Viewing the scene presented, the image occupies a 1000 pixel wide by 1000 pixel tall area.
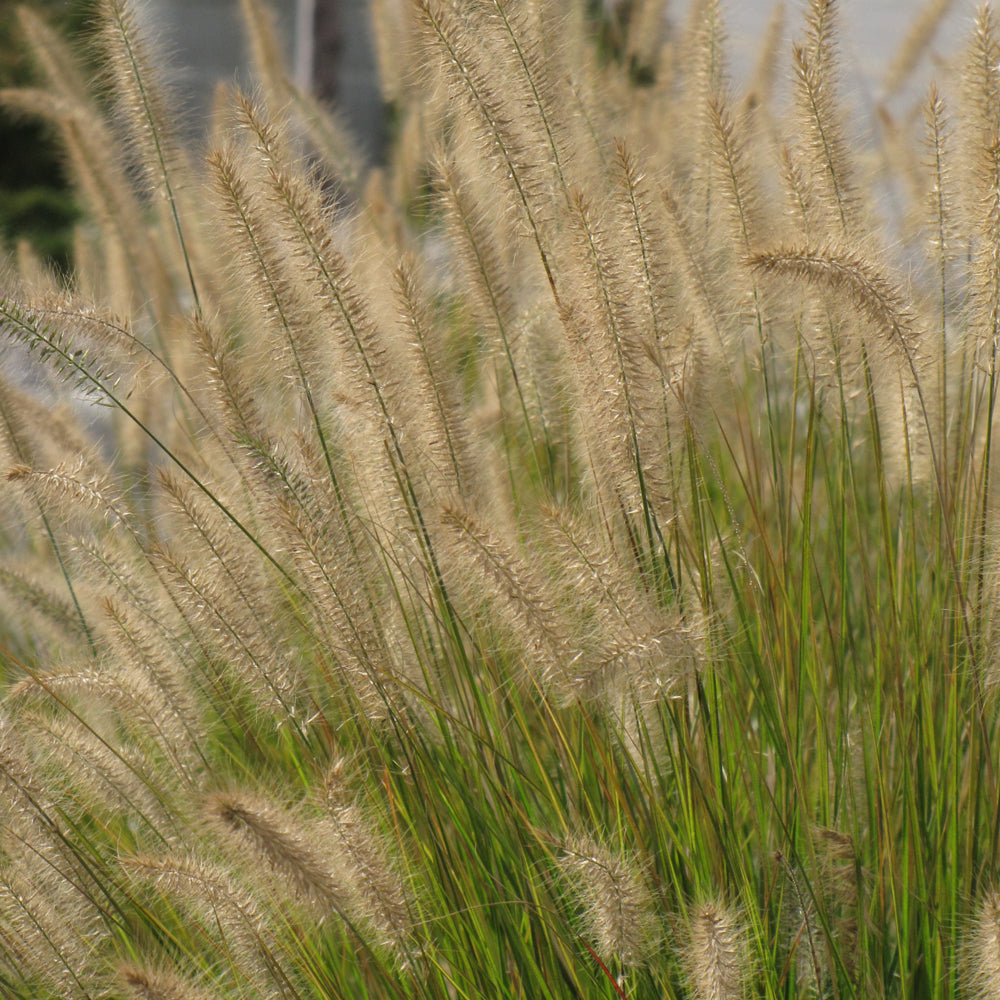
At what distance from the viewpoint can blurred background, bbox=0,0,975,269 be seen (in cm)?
374

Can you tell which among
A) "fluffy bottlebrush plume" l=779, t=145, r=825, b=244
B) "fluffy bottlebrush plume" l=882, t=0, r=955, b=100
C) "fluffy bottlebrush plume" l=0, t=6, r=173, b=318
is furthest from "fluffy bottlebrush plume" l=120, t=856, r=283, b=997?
"fluffy bottlebrush plume" l=882, t=0, r=955, b=100

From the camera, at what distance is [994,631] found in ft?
5.01

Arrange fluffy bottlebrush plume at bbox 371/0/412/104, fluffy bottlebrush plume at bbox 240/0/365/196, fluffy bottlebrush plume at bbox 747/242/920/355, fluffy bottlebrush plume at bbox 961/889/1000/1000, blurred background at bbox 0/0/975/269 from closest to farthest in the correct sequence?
fluffy bottlebrush plume at bbox 961/889/1000/1000
fluffy bottlebrush plume at bbox 747/242/920/355
fluffy bottlebrush plume at bbox 240/0/365/196
fluffy bottlebrush plume at bbox 371/0/412/104
blurred background at bbox 0/0/975/269

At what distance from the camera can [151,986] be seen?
4.45 ft

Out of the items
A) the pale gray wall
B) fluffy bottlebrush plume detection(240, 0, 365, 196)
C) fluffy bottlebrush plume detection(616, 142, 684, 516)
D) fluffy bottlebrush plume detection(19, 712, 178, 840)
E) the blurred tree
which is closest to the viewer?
fluffy bottlebrush plume detection(616, 142, 684, 516)

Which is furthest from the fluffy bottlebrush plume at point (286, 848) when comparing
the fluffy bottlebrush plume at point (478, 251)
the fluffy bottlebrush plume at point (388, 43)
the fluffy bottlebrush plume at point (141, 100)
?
the fluffy bottlebrush plume at point (388, 43)

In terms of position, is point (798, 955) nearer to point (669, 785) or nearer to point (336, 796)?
point (669, 785)

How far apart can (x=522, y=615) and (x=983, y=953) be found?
640 mm

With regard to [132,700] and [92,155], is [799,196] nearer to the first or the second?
[132,700]

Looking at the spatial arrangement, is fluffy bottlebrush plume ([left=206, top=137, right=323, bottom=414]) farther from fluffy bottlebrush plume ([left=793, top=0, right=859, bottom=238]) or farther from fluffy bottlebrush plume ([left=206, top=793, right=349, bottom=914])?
fluffy bottlebrush plume ([left=793, top=0, right=859, bottom=238])

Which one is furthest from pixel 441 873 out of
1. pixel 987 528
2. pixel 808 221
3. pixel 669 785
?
pixel 808 221

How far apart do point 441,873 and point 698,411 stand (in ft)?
2.61

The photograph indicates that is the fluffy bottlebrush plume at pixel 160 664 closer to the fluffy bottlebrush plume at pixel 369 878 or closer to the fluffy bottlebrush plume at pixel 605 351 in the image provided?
the fluffy bottlebrush plume at pixel 369 878

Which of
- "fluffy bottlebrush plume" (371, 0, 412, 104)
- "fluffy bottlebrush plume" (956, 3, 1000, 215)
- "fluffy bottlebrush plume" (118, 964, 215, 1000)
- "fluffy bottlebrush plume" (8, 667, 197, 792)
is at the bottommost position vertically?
"fluffy bottlebrush plume" (118, 964, 215, 1000)
